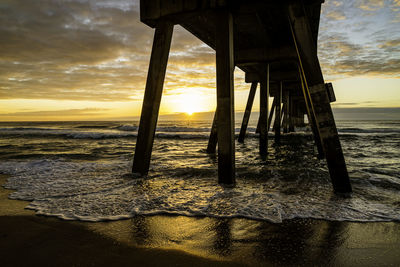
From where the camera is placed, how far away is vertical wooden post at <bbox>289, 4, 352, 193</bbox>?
10.9ft

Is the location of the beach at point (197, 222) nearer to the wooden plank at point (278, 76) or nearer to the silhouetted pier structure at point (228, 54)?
the silhouetted pier structure at point (228, 54)

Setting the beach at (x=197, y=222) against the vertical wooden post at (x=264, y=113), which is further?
the vertical wooden post at (x=264, y=113)

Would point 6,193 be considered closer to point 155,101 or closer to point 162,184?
point 162,184

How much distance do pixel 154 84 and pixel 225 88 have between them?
137 cm

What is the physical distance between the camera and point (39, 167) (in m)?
5.88

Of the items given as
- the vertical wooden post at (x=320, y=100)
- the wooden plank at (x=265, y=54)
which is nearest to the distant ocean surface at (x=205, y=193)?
the vertical wooden post at (x=320, y=100)

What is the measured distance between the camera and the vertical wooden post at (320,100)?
10.9 feet

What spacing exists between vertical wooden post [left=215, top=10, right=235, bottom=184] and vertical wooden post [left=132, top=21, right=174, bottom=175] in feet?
3.51

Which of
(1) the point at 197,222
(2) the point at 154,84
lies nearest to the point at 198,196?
(1) the point at 197,222

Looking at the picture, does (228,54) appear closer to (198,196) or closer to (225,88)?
(225,88)

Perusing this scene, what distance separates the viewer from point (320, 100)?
3.37 m

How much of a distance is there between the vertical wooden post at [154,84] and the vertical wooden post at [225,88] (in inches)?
42.2

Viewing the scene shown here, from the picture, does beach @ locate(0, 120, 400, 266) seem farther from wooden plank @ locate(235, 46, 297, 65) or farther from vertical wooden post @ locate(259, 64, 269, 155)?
wooden plank @ locate(235, 46, 297, 65)

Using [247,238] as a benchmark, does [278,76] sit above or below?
above
